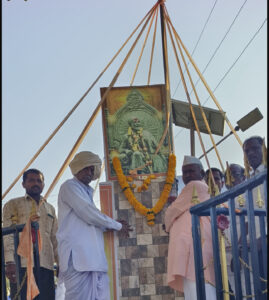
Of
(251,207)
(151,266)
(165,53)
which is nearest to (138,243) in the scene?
(151,266)

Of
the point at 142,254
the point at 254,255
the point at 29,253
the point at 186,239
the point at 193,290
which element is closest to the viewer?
the point at 254,255

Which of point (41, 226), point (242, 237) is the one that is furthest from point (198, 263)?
point (41, 226)

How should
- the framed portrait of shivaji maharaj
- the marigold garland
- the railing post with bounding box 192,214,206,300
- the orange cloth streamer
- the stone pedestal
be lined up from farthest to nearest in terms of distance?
the framed portrait of shivaji maharaj, the marigold garland, the stone pedestal, the orange cloth streamer, the railing post with bounding box 192,214,206,300

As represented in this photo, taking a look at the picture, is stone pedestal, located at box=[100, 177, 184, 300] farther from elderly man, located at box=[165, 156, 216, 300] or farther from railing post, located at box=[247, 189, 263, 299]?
railing post, located at box=[247, 189, 263, 299]

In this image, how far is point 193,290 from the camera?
5.48 m

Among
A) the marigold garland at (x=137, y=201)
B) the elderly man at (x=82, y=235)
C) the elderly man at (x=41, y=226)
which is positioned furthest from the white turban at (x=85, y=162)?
the marigold garland at (x=137, y=201)

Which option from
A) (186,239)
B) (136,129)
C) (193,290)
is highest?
(136,129)

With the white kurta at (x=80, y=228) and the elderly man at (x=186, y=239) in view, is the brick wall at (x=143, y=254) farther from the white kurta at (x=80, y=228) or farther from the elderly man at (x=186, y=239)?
the white kurta at (x=80, y=228)

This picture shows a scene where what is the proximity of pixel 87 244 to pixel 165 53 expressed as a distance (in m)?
3.19

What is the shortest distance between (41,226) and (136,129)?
1584 mm

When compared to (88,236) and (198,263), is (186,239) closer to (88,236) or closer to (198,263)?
(88,236)

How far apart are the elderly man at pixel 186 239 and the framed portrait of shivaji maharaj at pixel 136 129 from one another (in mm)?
893

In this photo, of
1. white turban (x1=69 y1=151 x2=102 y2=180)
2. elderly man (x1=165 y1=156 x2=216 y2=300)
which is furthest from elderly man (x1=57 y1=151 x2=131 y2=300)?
elderly man (x1=165 y1=156 x2=216 y2=300)

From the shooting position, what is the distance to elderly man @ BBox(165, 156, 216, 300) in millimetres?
5480
